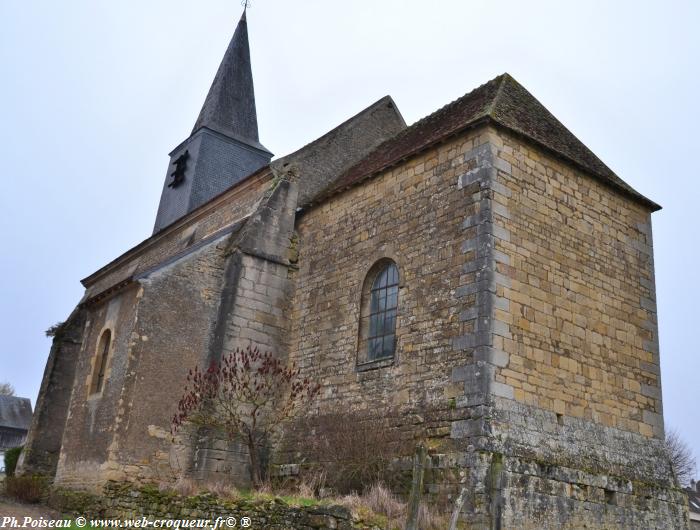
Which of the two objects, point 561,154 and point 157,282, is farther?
point 157,282

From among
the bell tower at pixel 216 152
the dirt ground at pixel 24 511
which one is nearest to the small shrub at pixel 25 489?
the dirt ground at pixel 24 511

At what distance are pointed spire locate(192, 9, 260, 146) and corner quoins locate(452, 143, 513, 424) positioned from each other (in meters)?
14.0

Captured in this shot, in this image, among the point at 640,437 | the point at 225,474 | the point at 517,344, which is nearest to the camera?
the point at 517,344

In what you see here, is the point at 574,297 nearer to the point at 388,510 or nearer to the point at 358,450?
the point at 358,450

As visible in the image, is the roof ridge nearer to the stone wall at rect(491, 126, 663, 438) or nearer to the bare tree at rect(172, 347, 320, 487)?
the stone wall at rect(491, 126, 663, 438)

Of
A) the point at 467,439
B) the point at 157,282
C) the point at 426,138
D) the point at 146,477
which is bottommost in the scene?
the point at 146,477

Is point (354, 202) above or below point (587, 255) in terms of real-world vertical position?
above

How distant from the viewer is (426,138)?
1204cm

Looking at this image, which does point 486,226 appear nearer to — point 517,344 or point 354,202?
point 517,344

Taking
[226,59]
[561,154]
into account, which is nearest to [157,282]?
[561,154]

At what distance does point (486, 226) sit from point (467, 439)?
2980mm

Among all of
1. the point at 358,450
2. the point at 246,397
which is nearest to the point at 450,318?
the point at 358,450

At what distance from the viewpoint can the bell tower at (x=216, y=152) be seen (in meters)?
21.6

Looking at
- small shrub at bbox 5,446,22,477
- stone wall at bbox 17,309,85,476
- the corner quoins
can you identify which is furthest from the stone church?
small shrub at bbox 5,446,22,477
